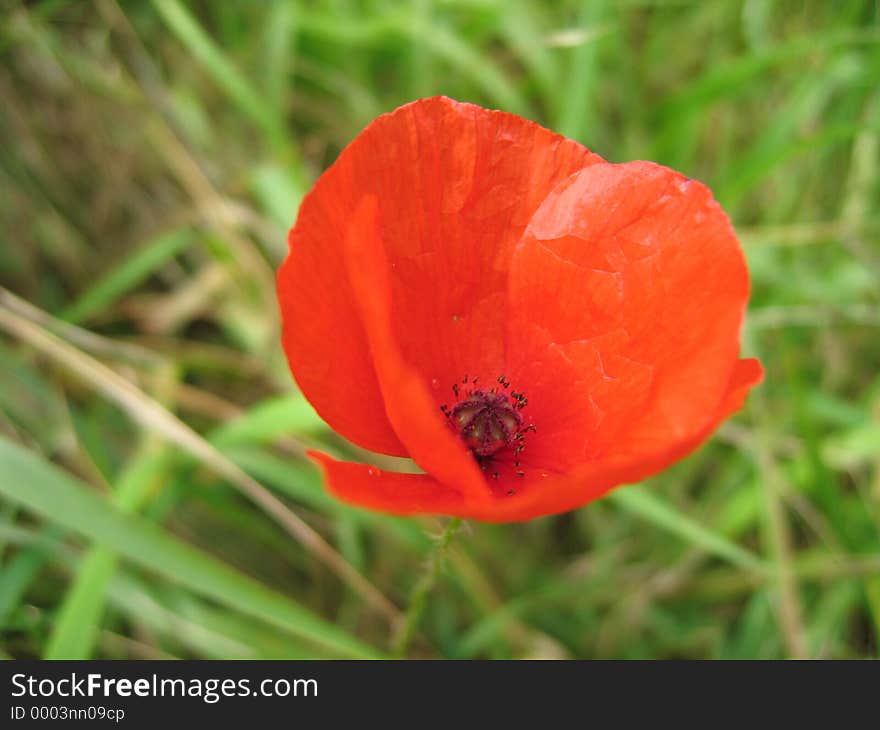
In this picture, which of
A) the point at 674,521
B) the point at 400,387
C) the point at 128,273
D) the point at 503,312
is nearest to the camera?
the point at 400,387

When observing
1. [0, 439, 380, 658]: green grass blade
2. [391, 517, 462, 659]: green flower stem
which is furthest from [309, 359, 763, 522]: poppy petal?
[0, 439, 380, 658]: green grass blade

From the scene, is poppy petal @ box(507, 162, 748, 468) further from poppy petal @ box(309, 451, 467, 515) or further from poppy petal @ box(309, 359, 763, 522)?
poppy petal @ box(309, 451, 467, 515)

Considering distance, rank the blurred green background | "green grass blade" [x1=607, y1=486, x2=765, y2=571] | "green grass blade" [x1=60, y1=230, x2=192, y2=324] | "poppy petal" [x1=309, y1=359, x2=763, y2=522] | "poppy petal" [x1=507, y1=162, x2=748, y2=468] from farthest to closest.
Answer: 1. "green grass blade" [x1=60, y1=230, x2=192, y2=324]
2. the blurred green background
3. "green grass blade" [x1=607, y1=486, x2=765, y2=571]
4. "poppy petal" [x1=507, y1=162, x2=748, y2=468]
5. "poppy petal" [x1=309, y1=359, x2=763, y2=522]

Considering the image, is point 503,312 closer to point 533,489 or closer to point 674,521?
point 533,489

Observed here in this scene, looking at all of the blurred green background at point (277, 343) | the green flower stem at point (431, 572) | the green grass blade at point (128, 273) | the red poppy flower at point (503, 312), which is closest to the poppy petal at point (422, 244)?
the red poppy flower at point (503, 312)

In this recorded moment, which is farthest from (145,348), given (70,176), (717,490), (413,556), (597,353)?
(717,490)

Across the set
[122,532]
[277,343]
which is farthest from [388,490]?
[277,343]

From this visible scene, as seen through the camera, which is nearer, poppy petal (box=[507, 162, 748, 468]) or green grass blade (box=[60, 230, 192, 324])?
poppy petal (box=[507, 162, 748, 468])
